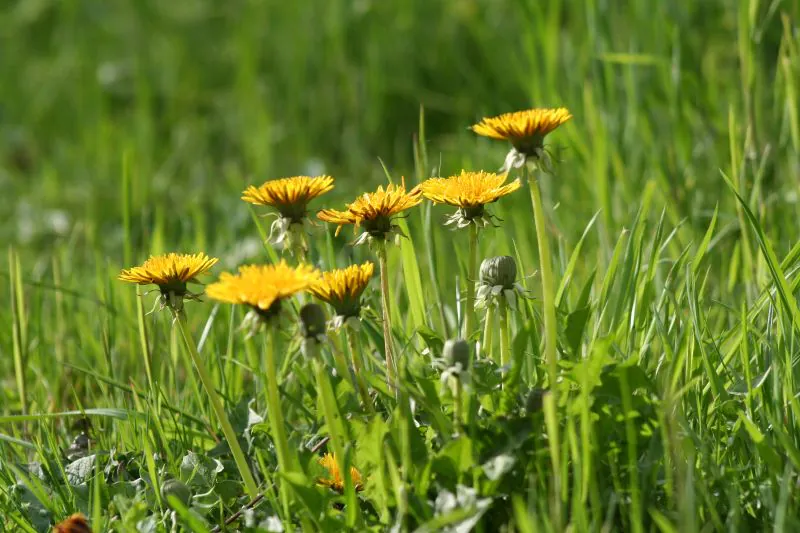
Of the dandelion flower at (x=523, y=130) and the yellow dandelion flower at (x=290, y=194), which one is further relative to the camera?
the yellow dandelion flower at (x=290, y=194)

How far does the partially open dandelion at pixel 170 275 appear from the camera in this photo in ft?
5.17

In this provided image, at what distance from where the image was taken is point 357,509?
154cm

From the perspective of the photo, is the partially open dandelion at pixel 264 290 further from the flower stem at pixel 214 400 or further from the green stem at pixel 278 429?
the flower stem at pixel 214 400

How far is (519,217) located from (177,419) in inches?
→ 55.0

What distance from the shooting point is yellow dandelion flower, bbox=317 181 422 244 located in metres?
1.63

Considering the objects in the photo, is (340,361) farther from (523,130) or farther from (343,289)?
(523,130)

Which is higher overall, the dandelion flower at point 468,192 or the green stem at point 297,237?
the dandelion flower at point 468,192

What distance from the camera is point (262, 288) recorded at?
1.40 metres

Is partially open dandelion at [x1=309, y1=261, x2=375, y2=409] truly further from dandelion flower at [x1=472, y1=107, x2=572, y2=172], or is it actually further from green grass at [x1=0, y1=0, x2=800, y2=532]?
dandelion flower at [x1=472, y1=107, x2=572, y2=172]

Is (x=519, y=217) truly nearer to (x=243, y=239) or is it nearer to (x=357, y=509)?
(x=243, y=239)

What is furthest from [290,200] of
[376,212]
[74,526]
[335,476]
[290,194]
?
[74,526]

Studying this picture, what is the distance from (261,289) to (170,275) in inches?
10.0

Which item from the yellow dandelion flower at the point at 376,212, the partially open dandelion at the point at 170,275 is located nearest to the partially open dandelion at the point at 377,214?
the yellow dandelion flower at the point at 376,212

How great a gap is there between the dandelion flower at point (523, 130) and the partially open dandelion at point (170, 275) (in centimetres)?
48
